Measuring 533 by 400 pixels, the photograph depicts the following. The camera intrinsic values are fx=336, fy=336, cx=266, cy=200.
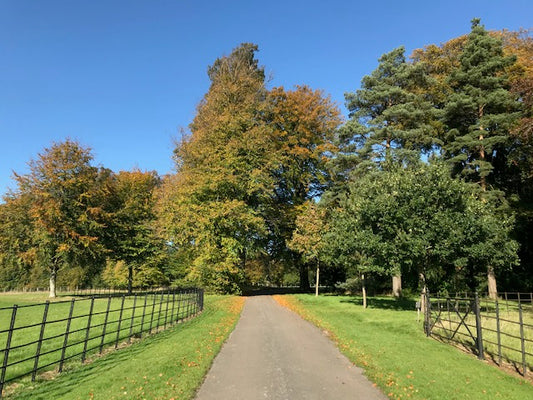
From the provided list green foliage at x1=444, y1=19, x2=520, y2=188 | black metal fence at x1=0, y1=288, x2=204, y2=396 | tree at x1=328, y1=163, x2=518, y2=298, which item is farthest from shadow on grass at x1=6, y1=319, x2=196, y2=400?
green foliage at x1=444, y1=19, x2=520, y2=188

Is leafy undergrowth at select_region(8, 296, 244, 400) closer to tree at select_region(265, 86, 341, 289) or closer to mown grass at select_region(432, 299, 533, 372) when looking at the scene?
mown grass at select_region(432, 299, 533, 372)

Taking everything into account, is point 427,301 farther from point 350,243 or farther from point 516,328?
point 350,243

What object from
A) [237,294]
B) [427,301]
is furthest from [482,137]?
[237,294]

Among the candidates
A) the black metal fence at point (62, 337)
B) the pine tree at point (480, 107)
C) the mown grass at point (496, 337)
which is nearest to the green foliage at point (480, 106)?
the pine tree at point (480, 107)

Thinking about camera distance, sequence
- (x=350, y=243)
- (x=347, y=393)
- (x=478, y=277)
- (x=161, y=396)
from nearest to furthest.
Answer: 1. (x=161, y=396)
2. (x=347, y=393)
3. (x=350, y=243)
4. (x=478, y=277)

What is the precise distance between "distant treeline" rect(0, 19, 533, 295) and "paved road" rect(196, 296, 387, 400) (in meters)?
10.5

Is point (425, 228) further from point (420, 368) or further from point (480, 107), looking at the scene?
point (480, 107)

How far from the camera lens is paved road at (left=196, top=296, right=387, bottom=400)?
249 inches

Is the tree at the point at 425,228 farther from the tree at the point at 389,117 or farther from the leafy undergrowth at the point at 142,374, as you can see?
the leafy undergrowth at the point at 142,374

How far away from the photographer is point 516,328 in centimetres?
1510

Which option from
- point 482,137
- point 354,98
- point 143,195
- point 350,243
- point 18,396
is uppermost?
point 354,98

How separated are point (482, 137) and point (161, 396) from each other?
98.7 feet

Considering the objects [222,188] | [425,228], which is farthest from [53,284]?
[425,228]

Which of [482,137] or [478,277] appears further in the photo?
[478,277]
